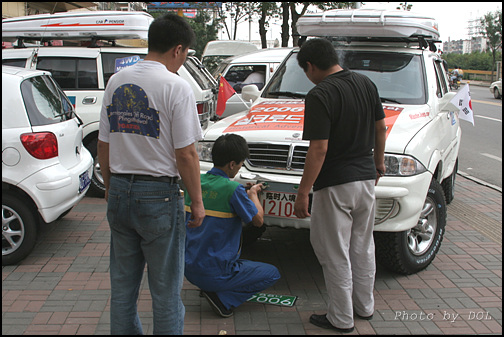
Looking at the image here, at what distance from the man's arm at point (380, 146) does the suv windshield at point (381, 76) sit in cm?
147

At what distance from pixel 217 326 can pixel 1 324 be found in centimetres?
146

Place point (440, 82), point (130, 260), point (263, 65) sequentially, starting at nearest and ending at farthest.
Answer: point (130, 260) → point (440, 82) → point (263, 65)

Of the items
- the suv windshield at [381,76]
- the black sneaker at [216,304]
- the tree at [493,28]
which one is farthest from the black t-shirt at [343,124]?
the tree at [493,28]

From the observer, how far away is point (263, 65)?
10844 millimetres

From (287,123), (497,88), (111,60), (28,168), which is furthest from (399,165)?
(497,88)

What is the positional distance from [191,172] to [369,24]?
128 inches

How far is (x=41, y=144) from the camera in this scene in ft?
14.8

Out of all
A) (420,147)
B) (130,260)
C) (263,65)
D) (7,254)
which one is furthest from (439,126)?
(263,65)

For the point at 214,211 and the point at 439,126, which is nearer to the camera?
the point at 214,211

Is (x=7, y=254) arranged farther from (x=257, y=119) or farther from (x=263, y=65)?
(x=263, y=65)

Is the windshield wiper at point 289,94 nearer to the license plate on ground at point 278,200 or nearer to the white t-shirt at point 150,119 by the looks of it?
the license plate on ground at point 278,200

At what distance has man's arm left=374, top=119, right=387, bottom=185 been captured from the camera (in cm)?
361

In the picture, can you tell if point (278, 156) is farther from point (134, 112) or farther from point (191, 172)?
point (134, 112)

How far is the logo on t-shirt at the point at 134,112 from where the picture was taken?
268 cm
